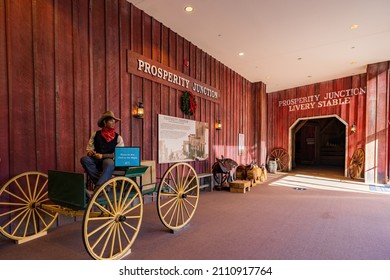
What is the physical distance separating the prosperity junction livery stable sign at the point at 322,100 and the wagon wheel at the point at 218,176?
6.37 metres

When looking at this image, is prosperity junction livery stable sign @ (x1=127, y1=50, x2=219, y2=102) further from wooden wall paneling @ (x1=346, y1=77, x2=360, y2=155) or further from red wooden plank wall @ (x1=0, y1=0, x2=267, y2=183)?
wooden wall paneling @ (x1=346, y1=77, x2=360, y2=155)

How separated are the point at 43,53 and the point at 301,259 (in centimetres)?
465

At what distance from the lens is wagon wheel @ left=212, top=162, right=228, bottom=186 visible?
22.2ft

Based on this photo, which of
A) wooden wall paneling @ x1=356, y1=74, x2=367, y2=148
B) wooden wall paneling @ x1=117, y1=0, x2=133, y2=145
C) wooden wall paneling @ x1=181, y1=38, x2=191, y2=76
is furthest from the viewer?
wooden wall paneling @ x1=356, y1=74, x2=367, y2=148

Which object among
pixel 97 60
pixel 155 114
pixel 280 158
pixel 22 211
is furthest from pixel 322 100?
pixel 22 211

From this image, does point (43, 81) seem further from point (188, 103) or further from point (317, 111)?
point (317, 111)

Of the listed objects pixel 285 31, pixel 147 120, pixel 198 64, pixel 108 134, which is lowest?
pixel 108 134

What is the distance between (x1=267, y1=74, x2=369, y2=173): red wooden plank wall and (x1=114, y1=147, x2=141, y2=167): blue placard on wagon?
942cm

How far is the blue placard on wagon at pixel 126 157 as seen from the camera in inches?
106

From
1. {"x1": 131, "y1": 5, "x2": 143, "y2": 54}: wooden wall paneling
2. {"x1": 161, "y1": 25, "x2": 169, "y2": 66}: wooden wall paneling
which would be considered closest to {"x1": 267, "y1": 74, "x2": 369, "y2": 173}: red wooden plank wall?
{"x1": 161, "y1": 25, "x2": 169, "y2": 66}: wooden wall paneling

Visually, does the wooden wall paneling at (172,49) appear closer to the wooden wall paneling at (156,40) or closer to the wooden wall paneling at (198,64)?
the wooden wall paneling at (156,40)

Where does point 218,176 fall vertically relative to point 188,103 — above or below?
below

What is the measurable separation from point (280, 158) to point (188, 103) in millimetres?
7364

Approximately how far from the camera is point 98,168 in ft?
10.7
